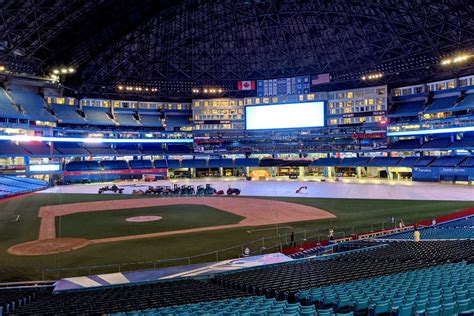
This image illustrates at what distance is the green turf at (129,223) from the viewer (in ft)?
120

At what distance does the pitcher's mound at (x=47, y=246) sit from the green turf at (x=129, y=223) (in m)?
1.96

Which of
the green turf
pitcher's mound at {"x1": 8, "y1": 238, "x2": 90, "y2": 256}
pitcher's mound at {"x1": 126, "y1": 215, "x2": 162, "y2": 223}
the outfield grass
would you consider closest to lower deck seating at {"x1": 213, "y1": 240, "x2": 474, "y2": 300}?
the outfield grass

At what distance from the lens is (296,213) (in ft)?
151

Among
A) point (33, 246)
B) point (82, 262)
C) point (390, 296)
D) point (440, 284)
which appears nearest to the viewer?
point (390, 296)

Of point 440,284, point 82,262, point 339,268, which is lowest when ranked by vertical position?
point 82,262

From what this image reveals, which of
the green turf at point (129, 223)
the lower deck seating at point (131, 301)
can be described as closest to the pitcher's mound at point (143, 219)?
the green turf at point (129, 223)

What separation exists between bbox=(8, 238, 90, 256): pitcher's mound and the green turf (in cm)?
196

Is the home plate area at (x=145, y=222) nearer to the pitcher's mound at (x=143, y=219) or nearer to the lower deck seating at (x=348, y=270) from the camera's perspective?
the pitcher's mound at (x=143, y=219)

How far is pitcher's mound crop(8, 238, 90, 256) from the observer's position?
2892 centimetres

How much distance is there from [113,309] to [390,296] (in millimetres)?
8453

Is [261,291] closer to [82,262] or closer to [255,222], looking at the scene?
[82,262]

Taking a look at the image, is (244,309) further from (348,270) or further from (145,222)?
(145,222)

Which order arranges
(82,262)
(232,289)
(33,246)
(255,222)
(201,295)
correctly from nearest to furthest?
(201,295), (232,289), (82,262), (33,246), (255,222)

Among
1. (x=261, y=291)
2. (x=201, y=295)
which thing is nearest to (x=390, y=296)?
(x=261, y=291)
